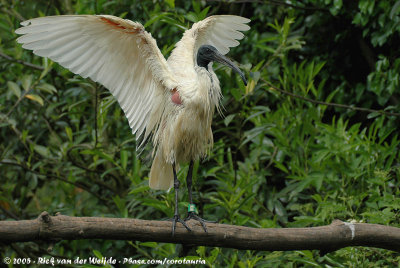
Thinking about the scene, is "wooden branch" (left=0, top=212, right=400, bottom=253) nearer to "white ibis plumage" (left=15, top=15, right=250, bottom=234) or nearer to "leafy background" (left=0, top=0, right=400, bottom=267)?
"white ibis plumage" (left=15, top=15, right=250, bottom=234)

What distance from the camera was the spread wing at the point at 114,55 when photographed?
3561mm

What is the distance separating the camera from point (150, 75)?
12.8ft

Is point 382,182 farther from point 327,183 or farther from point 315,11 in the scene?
point 315,11

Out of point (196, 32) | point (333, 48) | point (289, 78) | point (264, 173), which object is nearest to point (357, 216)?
point (264, 173)

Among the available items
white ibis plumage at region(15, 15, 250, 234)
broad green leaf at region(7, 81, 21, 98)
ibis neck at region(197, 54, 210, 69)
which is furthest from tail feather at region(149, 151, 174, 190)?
broad green leaf at region(7, 81, 21, 98)

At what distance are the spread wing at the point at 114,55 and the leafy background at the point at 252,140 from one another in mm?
471

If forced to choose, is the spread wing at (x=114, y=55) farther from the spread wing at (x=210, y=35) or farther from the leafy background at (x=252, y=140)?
the leafy background at (x=252, y=140)

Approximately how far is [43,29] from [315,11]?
10.4 feet

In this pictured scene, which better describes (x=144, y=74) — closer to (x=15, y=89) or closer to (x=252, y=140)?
(x=252, y=140)

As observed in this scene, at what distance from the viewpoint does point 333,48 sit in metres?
5.81

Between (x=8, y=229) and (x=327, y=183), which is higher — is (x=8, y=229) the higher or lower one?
the higher one

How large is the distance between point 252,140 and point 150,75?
1435mm
